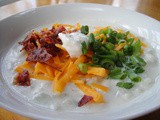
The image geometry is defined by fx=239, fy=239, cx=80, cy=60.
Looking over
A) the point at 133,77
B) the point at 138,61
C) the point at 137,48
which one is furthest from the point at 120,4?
the point at 133,77

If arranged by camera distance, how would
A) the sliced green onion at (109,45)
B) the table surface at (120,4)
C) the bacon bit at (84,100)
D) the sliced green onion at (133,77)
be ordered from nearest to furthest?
the bacon bit at (84,100)
the sliced green onion at (133,77)
the sliced green onion at (109,45)
the table surface at (120,4)

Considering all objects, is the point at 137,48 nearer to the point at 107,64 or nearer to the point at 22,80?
the point at 107,64

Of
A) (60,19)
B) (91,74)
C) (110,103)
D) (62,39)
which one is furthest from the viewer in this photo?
(60,19)

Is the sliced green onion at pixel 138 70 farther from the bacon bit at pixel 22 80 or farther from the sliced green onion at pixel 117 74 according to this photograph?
the bacon bit at pixel 22 80

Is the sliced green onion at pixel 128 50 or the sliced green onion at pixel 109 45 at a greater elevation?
the sliced green onion at pixel 109 45

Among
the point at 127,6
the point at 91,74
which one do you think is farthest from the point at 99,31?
the point at 127,6

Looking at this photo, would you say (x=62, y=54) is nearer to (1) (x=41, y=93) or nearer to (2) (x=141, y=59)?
(1) (x=41, y=93)

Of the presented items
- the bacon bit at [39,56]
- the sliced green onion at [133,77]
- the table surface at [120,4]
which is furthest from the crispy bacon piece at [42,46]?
the table surface at [120,4]

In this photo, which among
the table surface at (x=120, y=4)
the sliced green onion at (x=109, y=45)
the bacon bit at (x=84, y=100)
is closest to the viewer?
the bacon bit at (x=84, y=100)
